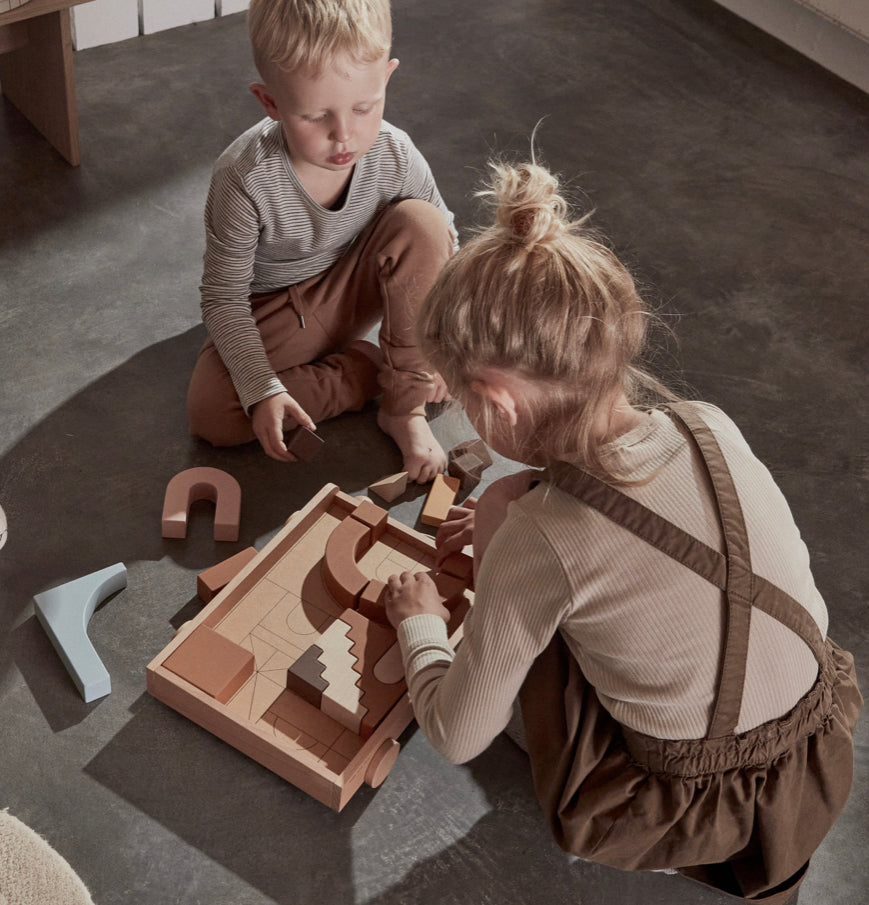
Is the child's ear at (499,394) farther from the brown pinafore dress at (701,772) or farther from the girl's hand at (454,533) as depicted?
the girl's hand at (454,533)

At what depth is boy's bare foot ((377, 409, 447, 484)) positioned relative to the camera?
58.6 inches

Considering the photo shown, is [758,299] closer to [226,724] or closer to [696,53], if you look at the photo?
[696,53]

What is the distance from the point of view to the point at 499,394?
893 millimetres

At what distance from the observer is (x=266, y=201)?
1.38m

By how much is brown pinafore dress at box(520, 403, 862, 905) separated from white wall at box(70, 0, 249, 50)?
5.87 ft

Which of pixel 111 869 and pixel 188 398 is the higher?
pixel 188 398

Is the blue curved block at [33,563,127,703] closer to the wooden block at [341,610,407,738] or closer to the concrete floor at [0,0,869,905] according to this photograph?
the concrete floor at [0,0,869,905]

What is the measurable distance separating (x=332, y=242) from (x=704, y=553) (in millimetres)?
827

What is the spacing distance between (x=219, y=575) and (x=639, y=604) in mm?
605

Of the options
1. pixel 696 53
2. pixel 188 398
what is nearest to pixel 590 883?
pixel 188 398

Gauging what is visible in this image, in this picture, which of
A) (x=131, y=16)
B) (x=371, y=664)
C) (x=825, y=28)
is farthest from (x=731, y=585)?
(x=825, y=28)

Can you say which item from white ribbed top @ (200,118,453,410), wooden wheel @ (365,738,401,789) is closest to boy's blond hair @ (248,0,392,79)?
white ribbed top @ (200,118,453,410)

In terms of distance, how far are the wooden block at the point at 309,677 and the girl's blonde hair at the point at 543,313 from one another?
16.3 inches

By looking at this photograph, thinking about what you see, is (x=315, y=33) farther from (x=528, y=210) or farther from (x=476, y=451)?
(x=476, y=451)
